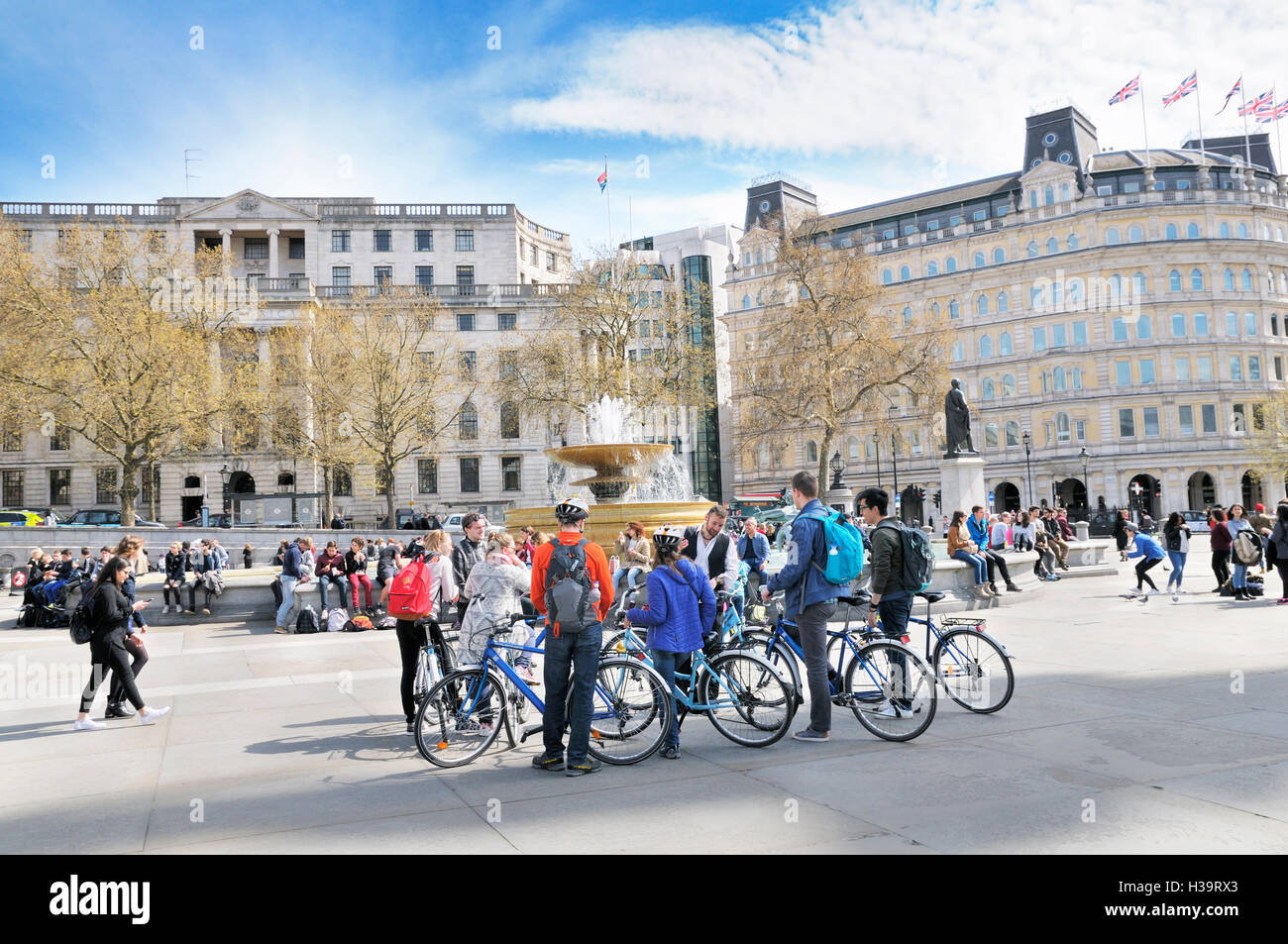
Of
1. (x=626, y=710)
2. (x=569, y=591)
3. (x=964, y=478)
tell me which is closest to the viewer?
(x=569, y=591)

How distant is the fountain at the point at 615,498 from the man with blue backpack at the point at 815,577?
1260 cm

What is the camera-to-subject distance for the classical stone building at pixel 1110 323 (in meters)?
65.1

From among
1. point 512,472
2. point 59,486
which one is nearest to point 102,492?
point 59,486

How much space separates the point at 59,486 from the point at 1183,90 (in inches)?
3027

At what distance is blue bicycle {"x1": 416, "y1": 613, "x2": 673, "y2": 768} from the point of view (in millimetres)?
7070

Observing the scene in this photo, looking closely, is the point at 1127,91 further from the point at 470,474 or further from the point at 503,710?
the point at 503,710

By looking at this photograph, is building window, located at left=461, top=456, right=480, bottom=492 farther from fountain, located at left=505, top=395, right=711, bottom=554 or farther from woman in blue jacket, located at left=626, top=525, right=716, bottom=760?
woman in blue jacket, located at left=626, top=525, right=716, bottom=760

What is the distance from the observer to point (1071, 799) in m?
5.59

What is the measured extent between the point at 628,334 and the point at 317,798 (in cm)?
4344

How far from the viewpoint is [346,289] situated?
64312 millimetres

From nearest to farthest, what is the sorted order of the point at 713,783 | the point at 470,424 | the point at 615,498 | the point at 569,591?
the point at 713,783 → the point at 569,591 → the point at 615,498 → the point at 470,424

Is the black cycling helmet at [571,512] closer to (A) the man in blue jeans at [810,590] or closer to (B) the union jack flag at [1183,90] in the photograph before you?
(A) the man in blue jeans at [810,590]

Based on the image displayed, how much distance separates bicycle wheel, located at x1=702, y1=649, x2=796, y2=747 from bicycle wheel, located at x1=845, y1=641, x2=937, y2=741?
0.65 m
